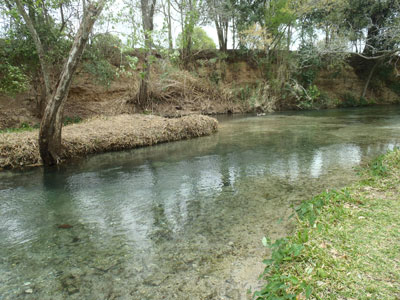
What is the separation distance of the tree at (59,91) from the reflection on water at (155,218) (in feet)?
1.99

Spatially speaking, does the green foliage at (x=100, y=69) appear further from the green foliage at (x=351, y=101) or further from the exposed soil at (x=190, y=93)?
the green foliage at (x=351, y=101)

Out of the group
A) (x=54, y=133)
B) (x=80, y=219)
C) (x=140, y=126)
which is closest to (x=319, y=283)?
(x=80, y=219)

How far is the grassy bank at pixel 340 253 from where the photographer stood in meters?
1.86

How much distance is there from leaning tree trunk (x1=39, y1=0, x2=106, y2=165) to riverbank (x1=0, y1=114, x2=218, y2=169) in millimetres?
437

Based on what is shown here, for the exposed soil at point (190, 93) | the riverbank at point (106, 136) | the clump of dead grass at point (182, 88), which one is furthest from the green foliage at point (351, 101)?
the riverbank at point (106, 136)

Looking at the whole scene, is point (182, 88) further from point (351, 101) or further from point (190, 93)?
point (351, 101)

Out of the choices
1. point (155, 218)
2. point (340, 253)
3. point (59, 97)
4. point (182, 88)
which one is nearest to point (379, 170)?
point (340, 253)

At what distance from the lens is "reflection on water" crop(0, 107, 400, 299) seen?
237cm

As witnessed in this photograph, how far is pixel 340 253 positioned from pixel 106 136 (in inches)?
289

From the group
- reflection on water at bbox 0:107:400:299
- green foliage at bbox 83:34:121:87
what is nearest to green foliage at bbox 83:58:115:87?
green foliage at bbox 83:34:121:87

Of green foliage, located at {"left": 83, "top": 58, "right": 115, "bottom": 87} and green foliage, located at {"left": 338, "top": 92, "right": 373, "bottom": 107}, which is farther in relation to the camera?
green foliage, located at {"left": 338, "top": 92, "right": 373, "bottom": 107}

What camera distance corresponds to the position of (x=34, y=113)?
1301 cm

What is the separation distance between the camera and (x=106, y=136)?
827 centimetres

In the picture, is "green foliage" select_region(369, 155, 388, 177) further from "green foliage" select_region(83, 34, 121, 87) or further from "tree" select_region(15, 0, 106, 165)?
"green foliage" select_region(83, 34, 121, 87)
